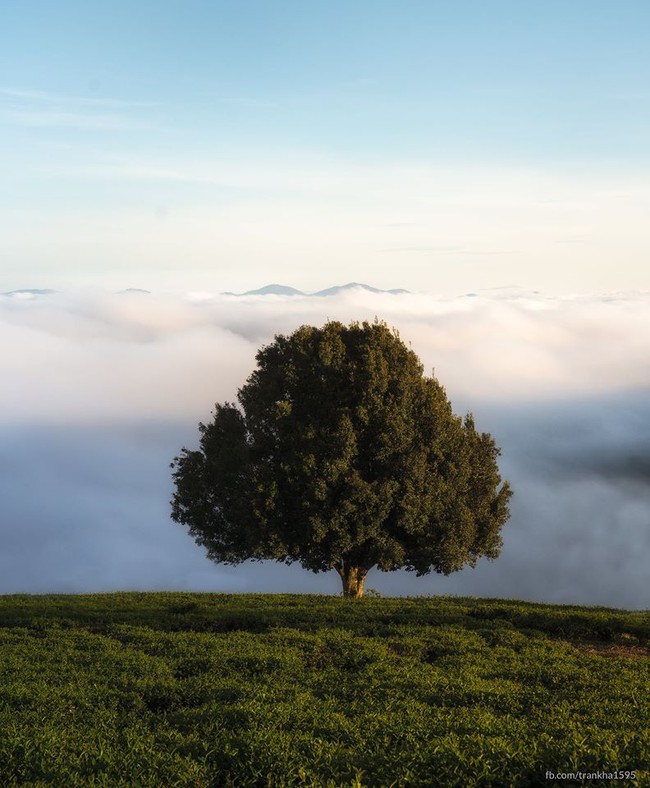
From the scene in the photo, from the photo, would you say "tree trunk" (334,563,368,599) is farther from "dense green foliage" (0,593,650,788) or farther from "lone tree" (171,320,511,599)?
"dense green foliage" (0,593,650,788)

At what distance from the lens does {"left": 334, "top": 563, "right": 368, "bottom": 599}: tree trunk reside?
43531 mm

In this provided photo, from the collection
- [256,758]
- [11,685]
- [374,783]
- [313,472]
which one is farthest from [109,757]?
[313,472]

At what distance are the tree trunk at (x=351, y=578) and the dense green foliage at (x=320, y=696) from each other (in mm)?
9125

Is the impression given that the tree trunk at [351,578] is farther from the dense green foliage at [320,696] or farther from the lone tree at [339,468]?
the dense green foliage at [320,696]

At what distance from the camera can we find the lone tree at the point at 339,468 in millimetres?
40312

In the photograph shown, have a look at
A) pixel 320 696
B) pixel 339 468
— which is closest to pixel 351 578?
pixel 339 468

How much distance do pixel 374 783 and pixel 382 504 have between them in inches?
1116

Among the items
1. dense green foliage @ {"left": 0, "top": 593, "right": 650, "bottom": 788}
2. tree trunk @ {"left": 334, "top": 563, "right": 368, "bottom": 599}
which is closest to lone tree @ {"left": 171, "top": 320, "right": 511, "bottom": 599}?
tree trunk @ {"left": 334, "top": 563, "right": 368, "bottom": 599}

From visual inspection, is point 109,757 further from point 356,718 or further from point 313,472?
point 313,472

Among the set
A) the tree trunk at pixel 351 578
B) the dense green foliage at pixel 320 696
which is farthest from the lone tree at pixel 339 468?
the dense green foliage at pixel 320 696

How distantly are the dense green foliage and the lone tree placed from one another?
695cm

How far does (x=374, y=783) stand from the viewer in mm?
12016

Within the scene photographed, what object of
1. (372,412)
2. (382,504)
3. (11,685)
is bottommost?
(11,685)

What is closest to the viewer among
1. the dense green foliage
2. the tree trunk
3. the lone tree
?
the dense green foliage
